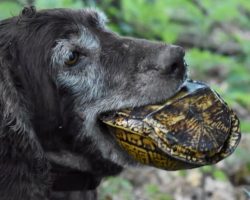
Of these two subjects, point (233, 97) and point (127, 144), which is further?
point (233, 97)

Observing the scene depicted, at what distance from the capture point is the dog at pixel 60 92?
14.6 ft

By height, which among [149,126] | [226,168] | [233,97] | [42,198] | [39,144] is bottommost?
[226,168]

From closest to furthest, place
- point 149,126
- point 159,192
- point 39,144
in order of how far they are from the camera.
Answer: point 149,126 < point 39,144 < point 159,192

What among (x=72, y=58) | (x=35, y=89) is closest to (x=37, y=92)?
(x=35, y=89)

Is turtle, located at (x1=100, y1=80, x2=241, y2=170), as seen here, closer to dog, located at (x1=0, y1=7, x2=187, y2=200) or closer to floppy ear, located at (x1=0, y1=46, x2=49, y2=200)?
dog, located at (x1=0, y1=7, x2=187, y2=200)

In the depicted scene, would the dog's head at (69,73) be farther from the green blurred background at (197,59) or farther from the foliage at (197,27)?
the foliage at (197,27)

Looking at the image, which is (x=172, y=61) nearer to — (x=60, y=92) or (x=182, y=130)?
(x=182, y=130)

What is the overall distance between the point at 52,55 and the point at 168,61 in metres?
0.76

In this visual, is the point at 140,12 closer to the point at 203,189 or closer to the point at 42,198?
the point at 203,189

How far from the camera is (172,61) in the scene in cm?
431

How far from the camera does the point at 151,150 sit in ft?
14.1

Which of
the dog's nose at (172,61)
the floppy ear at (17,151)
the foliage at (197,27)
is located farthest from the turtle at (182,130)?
the foliage at (197,27)

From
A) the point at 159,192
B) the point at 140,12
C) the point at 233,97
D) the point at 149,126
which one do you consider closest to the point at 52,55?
the point at 149,126

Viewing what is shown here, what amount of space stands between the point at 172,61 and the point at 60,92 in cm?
79
